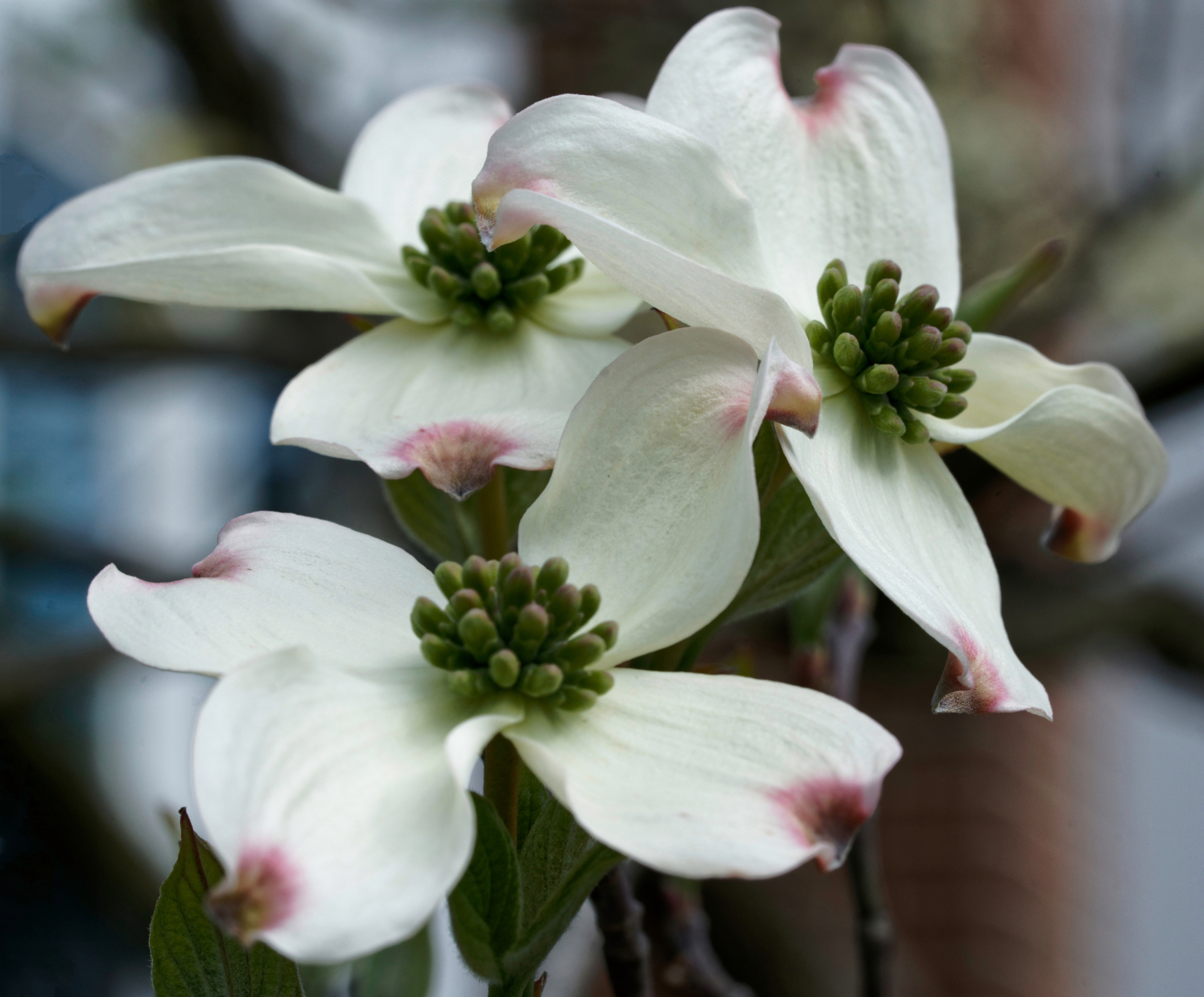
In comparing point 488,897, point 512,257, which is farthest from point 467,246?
point 488,897

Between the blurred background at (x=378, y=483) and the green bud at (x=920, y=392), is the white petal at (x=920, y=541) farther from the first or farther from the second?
Result: the blurred background at (x=378, y=483)

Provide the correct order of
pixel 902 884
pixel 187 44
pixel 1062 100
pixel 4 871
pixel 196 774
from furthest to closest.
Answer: pixel 1062 100, pixel 902 884, pixel 187 44, pixel 4 871, pixel 196 774

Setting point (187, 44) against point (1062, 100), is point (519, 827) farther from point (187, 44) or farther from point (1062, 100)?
point (1062, 100)

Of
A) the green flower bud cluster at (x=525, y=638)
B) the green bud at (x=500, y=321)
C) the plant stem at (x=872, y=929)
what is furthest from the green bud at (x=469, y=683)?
the plant stem at (x=872, y=929)

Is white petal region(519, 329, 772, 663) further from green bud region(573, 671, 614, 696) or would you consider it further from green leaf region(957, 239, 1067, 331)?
green leaf region(957, 239, 1067, 331)

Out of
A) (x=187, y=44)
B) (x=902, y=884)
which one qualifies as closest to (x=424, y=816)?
(x=187, y=44)

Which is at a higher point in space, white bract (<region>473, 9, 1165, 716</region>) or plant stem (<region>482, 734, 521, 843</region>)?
white bract (<region>473, 9, 1165, 716</region>)

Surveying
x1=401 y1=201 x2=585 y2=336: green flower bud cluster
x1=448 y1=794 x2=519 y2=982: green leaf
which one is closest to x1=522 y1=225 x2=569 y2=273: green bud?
x1=401 y1=201 x2=585 y2=336: green flower bud cluster

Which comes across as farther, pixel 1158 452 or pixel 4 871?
pixel 4 871
